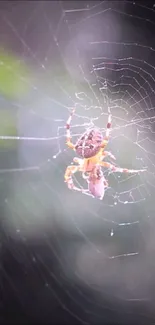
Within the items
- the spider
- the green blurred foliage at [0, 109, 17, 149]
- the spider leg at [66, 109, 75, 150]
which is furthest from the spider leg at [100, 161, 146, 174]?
the green blurred foliage at [0, 109, 17, 149]

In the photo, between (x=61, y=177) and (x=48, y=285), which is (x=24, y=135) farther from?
(x=48, y=285)

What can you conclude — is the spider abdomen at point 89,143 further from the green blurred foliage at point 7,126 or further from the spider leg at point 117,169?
the green blurred foliage at point 7,126

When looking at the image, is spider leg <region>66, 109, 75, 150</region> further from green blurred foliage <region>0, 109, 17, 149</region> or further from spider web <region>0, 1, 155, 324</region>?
green blurred foliage <region>0, 109, 17, 149</region>

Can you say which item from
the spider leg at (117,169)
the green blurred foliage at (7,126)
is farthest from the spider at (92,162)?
the green blurred foliage at (7,126)

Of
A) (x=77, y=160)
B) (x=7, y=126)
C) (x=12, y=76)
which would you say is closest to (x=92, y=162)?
(x=77, y=160)

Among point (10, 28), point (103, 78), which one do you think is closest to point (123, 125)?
point (103, 78)

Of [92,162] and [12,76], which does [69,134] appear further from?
[12,76]
